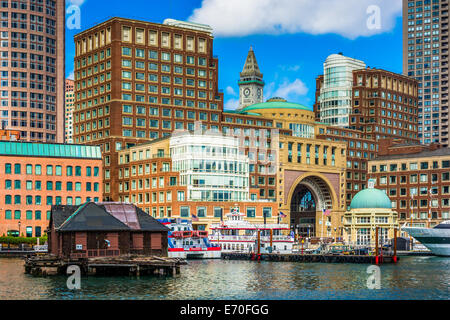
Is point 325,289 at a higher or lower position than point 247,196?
lower

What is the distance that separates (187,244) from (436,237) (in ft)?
193

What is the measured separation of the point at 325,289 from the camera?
85875 millimetres

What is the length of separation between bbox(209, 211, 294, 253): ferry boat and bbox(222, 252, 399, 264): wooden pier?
807 centimetres

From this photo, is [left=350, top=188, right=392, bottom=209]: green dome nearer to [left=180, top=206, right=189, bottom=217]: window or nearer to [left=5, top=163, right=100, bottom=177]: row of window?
[left=180, top=206, right=189, bottom=217]: window

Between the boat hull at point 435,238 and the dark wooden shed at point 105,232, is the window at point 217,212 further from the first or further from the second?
the dark wooden shed at point 105,232

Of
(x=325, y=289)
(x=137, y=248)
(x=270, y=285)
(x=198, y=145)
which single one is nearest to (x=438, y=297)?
(x=325, y=289)

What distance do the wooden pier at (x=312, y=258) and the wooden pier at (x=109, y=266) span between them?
44828 millimetres

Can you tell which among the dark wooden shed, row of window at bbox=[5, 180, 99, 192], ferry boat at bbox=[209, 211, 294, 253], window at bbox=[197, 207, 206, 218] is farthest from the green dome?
the dark wooden shed

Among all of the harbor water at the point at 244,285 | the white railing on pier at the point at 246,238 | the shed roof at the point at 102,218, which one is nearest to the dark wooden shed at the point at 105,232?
the shed roof at the point at 102,218

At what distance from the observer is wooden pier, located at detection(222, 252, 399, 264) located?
443 feet

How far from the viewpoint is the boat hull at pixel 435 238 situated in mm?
166500

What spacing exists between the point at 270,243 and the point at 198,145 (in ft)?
122

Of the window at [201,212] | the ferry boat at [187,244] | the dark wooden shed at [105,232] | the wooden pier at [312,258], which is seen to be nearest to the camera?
the dark wooden shed at [105,232]
